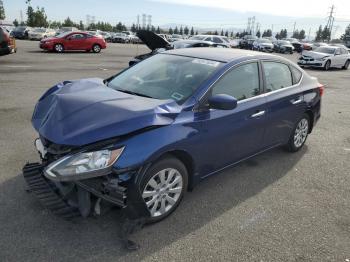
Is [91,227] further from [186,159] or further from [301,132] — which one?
[301,132]

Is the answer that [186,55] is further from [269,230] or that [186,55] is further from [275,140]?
[269,230]

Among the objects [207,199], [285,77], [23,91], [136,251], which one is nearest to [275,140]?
[285,77]

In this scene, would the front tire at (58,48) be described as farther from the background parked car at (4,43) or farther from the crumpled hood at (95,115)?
the crumpled hood at (95,115)

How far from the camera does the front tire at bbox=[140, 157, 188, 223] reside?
3359mm

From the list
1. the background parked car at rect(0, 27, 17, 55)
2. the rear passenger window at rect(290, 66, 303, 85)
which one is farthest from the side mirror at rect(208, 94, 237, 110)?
the background parked car at rect(0, 27, 17, 55)

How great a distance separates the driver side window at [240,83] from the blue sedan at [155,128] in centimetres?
1

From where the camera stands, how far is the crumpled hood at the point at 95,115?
3141 millimetres

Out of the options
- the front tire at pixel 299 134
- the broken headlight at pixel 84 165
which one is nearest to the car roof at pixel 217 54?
the front tire at pixel 299 134

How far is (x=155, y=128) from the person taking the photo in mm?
3309

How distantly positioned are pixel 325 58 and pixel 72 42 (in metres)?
16.3

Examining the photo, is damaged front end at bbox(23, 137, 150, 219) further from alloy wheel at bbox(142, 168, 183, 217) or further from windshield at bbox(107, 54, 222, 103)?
windshield at bbox(107, 54, 222, 103)

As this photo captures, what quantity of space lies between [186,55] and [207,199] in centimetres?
186

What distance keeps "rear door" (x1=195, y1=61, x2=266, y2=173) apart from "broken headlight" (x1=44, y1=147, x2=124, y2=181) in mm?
1090

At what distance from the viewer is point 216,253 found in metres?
3.19
